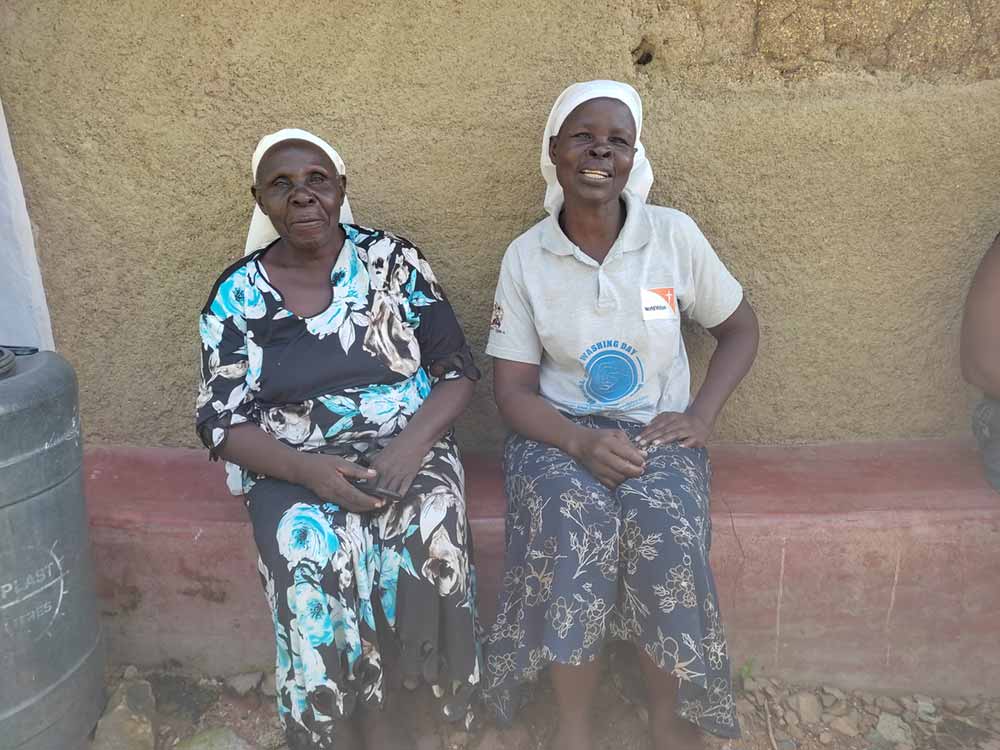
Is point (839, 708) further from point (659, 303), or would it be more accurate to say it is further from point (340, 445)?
point (340, 445)

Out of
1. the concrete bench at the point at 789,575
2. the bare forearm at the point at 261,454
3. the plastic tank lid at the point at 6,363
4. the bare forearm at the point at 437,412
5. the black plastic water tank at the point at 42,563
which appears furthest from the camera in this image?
the concrete bench at the point at 789,575

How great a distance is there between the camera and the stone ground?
2170 millimetres

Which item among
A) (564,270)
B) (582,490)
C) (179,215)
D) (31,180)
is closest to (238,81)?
(179,215)

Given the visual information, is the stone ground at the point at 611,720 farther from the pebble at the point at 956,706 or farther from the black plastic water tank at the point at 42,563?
the black plastic water tank at the point at 42,563

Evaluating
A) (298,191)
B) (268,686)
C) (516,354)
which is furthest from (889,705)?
(298,191)

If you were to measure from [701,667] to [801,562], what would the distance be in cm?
61

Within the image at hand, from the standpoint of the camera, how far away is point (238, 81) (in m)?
2.49

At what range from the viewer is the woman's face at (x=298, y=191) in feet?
7.04

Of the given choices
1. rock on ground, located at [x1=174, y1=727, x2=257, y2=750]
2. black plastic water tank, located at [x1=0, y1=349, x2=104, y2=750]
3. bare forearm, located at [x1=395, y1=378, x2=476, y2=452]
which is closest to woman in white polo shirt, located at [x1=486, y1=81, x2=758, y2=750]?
bare forearm, located at [x1=395, y1=378, x2=476, y2=452]

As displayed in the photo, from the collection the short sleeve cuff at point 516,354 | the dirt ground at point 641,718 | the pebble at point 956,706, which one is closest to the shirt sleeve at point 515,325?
the short sleeve cuff at point 516,354

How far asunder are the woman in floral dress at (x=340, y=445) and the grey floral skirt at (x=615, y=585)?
14 cm

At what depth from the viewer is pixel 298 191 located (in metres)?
2.15

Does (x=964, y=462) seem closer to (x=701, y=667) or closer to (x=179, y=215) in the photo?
(x=701, y=667)

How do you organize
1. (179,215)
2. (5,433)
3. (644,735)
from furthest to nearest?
1. (179,215)
2. (644,735)
3. (5,433)
